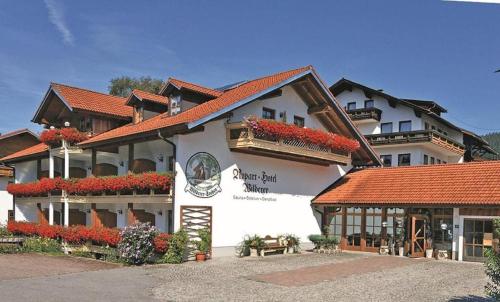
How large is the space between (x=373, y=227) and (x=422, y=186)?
3161 mm

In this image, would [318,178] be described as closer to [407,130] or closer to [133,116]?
[133,116]

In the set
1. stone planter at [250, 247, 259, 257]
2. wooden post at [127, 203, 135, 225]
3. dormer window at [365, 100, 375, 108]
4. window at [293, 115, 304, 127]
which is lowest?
stone planter at [250, 247, 259, 257]

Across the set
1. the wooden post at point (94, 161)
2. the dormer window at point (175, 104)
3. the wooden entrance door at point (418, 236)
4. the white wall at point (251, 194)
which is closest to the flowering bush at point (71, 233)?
the wooden post at point (94, 161)

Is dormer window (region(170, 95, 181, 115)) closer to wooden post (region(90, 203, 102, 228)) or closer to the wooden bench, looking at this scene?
wooden post (region(90, 203, 102, 228))

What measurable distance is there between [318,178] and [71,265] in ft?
44.1

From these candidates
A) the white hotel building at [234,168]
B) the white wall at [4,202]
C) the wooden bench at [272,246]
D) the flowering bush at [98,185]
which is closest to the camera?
the flowering bush at [98,185]

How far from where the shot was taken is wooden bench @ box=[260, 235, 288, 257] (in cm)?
2236

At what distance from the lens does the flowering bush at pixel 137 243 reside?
18.4 m

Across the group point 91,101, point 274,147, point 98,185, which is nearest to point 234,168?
point 274,147

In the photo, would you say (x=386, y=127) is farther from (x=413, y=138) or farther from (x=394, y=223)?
(x=394, y=223)

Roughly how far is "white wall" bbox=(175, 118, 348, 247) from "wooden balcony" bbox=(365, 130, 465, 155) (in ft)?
36.2

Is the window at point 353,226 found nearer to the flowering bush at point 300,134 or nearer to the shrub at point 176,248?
the flowering bush at point 300,134

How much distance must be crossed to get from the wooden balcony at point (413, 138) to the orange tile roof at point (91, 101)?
757 inches

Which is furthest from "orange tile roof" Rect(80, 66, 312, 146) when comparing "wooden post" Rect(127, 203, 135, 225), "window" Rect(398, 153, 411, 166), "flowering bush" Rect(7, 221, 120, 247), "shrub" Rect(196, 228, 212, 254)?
"window" Rect(398, 153, 411, 166)
